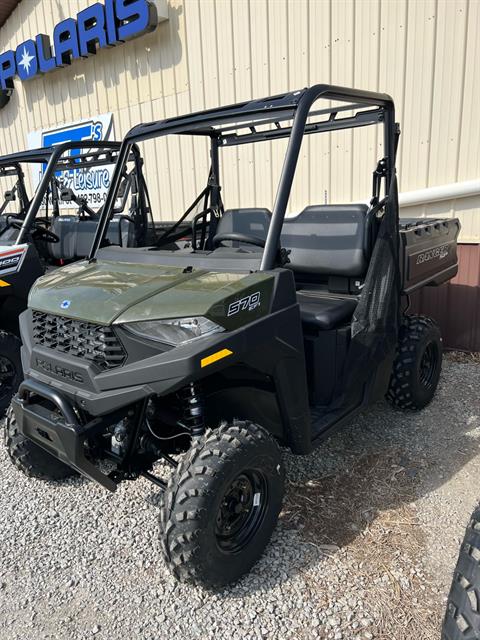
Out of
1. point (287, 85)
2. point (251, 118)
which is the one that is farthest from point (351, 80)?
point (251, 118)

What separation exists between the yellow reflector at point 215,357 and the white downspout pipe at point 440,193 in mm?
3436

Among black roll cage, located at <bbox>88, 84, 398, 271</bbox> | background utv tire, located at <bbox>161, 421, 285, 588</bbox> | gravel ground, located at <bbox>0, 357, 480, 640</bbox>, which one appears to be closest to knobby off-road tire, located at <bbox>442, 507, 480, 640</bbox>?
gravel ground, located at <bbox>0, 357, 480, 640</bbox>

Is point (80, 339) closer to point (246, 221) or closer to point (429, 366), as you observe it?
point (246, 221)

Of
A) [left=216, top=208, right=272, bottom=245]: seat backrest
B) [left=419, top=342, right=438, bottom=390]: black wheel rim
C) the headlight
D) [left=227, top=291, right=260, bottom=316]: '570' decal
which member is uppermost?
[left=216, top=208, right=272, bottom=245]: seat backrest

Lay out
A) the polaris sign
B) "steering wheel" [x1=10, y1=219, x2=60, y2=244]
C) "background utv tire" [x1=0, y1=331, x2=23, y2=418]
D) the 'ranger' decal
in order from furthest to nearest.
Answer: the polaris sign
"steering wheel" [x1=10, y1=219, x2=60, y2=244]
"background utv tire" [x1=0, y1=331, x2=23, y2=418]
the 'ranger' decal

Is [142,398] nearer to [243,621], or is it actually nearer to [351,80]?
[243,621]

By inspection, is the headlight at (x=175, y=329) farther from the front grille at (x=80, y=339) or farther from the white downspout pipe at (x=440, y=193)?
the white downspout pipe at (x=440, y=193)

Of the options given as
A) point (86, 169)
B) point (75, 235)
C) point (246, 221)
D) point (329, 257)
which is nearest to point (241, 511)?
point (329, 257)

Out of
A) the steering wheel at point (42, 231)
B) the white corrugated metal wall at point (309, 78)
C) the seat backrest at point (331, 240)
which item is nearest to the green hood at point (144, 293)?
the seat backrest at point (331, 240)

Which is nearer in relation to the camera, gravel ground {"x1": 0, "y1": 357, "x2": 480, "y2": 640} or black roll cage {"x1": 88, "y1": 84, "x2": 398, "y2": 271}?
gravel ground {"x1": 0, "y1": 357, "x2": 480, "y2": 640}

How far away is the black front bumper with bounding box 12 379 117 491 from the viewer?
6.89 feet

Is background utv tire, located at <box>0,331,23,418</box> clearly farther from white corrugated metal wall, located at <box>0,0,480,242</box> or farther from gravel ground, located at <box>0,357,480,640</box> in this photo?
white corrugated metal wall, located at <box>0,0,480,242</box>

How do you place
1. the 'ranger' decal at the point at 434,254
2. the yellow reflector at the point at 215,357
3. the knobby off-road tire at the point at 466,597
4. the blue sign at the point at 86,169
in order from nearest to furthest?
the knobby off-road tire at the point at 466,597 < the yellow reflector at the point at 215,357 < the 'ranger' decal at the point at 434,254 < the blue sign at the point at 86,169

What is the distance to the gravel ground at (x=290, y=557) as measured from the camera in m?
2.08
